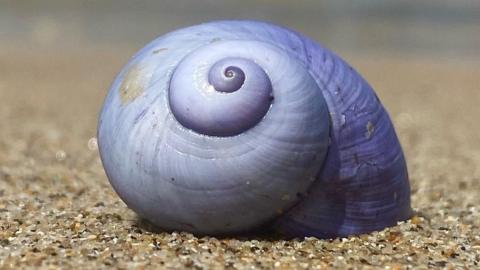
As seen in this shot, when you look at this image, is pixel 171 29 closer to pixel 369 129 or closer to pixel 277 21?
pixel 277 21

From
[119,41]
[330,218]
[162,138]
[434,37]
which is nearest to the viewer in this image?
[162,138]

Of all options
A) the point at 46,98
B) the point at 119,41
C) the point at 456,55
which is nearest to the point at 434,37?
the point at 456,55

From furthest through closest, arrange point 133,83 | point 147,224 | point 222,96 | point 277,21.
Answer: point 277,21 < point 147,224 < point 133,83 < point 222,96

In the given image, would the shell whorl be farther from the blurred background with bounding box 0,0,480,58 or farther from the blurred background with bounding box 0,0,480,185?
the blurred background with bounding box 0,0,480,58

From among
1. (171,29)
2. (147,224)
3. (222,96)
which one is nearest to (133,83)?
(222,96)

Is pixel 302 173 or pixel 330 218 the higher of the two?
pixel 302 173

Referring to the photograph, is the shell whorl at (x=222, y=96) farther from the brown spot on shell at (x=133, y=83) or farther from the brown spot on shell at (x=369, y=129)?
the brown spot on shell at (x=369, y=129)

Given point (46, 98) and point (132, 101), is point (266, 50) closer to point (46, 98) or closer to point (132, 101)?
point (132, 101)

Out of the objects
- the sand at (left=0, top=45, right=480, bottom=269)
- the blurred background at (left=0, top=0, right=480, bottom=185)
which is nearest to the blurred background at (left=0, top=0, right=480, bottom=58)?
the blurred background at (left=0, top=0, right=480, bottom=185)
